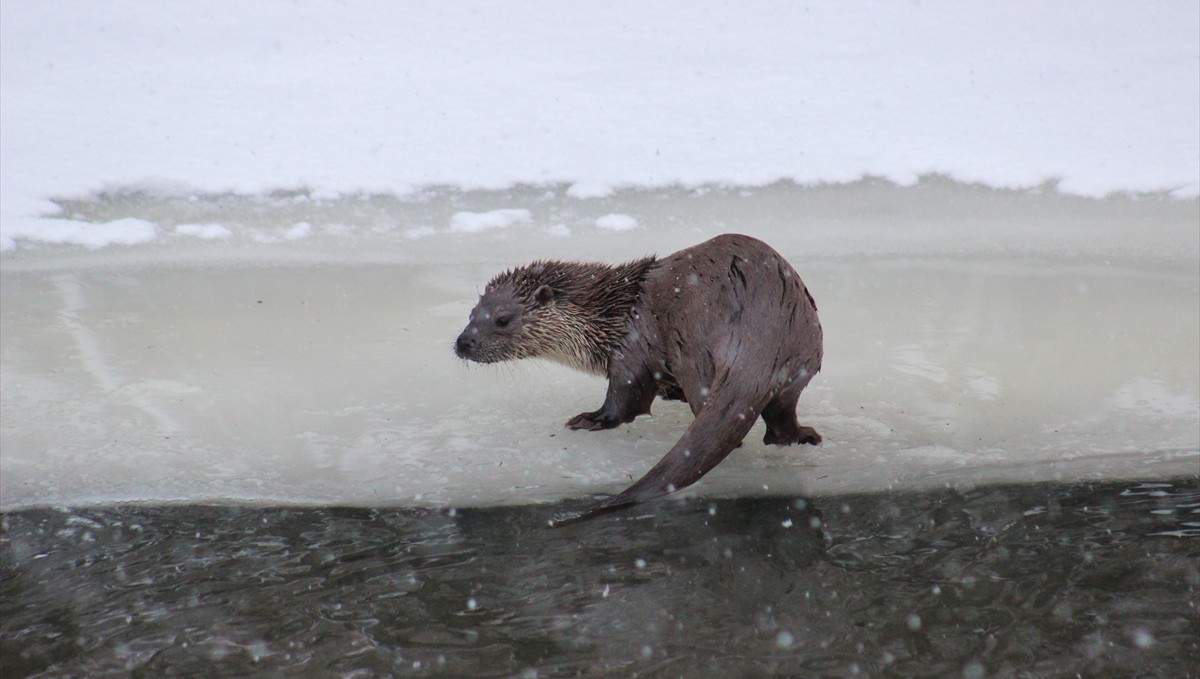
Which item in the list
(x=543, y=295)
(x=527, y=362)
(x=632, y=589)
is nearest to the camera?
(x=632, y=589)

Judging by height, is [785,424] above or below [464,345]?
below

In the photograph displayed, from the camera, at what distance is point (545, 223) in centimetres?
479

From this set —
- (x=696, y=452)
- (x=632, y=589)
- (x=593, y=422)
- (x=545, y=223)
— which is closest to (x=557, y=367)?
(x=593, y=422)

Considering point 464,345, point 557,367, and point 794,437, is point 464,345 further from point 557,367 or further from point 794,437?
point 794,437

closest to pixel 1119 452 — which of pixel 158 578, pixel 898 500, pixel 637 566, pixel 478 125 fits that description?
pixel 898 500

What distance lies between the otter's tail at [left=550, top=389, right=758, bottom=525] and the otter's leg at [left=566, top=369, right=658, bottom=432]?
46 centimetres

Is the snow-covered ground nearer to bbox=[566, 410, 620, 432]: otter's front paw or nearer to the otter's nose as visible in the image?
bbox=[566, 410, 620, 432]: otter's front paw

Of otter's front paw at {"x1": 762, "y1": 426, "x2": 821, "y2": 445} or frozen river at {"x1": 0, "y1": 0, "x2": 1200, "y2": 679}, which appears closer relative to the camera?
frozen river at {"x1": 0, "y1": 0, "x2": 1200, "y2": 679}

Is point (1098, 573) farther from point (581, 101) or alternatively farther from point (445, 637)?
point (581, 101)

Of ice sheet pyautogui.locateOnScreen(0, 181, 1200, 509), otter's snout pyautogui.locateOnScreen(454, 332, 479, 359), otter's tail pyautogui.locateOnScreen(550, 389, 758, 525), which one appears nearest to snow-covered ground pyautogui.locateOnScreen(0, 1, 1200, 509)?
ice sheet pyautogui.locateOnScreen(0, 181, 1200, 509)

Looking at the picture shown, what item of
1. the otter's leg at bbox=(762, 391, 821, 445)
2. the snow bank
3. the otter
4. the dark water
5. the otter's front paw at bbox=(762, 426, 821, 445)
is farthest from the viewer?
the snow bank

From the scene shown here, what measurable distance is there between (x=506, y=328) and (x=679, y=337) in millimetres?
619

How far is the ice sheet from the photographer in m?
2.57

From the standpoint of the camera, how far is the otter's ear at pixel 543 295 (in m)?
2.99
